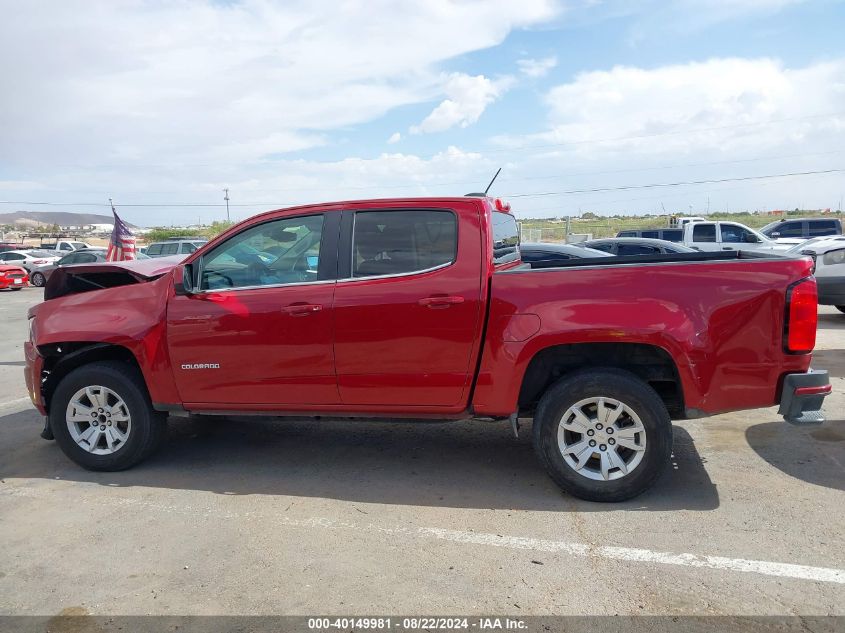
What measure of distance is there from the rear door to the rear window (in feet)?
0.99

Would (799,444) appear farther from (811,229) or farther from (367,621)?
(811,229)

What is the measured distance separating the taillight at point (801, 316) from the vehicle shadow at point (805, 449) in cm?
111

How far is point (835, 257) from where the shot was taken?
35.6 feet

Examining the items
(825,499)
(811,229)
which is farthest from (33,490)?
(811,229)

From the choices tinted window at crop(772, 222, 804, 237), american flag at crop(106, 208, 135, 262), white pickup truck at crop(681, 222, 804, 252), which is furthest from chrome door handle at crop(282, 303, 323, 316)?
tinted window at crop(772, 222, 804, 237)

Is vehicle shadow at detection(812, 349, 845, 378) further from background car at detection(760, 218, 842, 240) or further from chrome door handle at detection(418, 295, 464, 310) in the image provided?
background car at detection(760, 218, 842, 240)

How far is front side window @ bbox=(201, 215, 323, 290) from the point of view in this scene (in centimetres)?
467

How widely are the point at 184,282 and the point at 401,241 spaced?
5.20 feet

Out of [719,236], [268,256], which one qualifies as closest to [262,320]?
[268,256]

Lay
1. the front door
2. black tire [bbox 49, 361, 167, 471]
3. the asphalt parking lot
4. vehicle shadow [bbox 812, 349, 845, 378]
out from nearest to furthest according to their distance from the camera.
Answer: the asphalt parking lot, the front door, black tire [bbox 49, 361, 167, 471], vehicle shadow [bbox 812, 349, 845, 378]

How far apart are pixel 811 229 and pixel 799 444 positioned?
24.2 metres

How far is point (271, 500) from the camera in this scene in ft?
14.5

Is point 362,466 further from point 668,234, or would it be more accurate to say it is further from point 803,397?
point 668,234

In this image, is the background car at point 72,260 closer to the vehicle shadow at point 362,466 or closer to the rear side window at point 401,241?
the vehicle shadow at point 362,466
